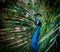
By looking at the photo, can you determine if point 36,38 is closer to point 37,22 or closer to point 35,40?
point 35,40

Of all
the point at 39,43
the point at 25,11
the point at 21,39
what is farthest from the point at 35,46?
the point at 25,11

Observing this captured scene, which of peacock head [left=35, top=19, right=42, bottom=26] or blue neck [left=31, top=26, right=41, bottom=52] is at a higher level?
peacock head [left=35, top=19, right=42, bottom=26]

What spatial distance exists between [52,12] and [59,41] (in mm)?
432

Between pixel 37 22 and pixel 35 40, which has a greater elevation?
pixel 37 22

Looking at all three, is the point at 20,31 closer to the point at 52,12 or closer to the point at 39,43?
the point at 39,43

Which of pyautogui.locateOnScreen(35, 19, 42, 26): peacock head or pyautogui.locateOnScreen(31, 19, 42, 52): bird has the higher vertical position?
pyautogui.locateOnScreen(35, 19, 42, 26): peacock head

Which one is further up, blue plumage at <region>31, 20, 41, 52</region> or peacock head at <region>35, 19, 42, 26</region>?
peacock head at <region>35, 19, 42, 26</region>

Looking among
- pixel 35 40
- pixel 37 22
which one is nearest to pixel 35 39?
pixel 35 40

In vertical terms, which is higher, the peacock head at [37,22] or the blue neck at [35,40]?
the peacock head at [37,22]

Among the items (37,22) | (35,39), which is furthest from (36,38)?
(37,22)

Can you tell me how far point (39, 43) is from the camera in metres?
2.61

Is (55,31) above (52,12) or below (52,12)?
below

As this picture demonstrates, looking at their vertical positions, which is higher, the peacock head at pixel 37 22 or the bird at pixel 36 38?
the peacock head at pixel 37 22

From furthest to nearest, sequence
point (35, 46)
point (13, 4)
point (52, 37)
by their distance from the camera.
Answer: point (52, 37) < point (35, 46) < point (13, 4)
